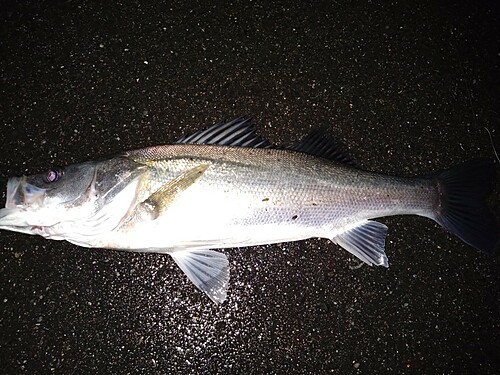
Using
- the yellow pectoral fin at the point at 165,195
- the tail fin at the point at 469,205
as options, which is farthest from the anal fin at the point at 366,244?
the yellow pectoral fin at the point at 165,195

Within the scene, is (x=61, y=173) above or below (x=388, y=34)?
below

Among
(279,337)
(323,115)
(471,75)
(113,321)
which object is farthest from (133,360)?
(471,75)

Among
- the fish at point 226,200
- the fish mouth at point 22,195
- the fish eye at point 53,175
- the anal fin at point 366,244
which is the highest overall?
the fish eye at point 53,175

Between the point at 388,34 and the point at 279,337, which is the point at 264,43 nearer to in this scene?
the point at 388,34

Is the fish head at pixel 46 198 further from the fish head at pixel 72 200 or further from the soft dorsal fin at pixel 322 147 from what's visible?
the soft dorsal fin at pixel 322 147

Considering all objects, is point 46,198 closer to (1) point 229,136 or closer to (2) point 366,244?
(1) point 229,136

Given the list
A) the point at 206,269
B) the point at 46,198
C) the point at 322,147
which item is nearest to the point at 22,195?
the point at 46,198
